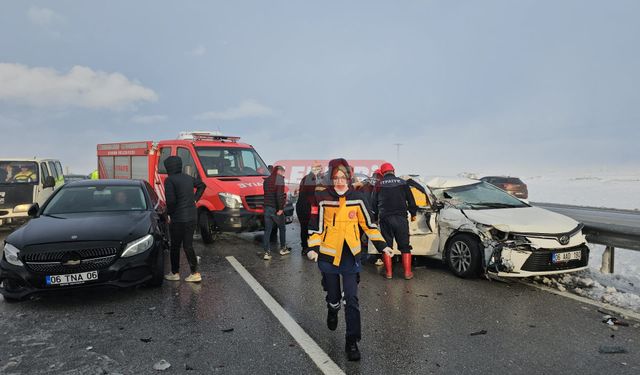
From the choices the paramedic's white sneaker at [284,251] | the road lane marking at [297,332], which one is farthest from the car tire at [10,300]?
the paramedic's white sneaker at [284,251]

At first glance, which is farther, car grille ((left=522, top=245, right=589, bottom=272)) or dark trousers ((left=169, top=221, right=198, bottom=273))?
dark trousers ((left=169, top=221, right=198, bottom=273))

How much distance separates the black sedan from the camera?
4672 mm

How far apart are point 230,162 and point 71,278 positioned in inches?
218

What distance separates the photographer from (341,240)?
3.67 m

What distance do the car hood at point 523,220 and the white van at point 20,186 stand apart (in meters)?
10.9

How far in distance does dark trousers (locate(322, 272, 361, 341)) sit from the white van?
33.0 ft

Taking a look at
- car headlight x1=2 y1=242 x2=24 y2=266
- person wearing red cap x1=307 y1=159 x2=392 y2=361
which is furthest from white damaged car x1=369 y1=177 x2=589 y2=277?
car headlight x1=2 y1=242 x2=24 y2=266

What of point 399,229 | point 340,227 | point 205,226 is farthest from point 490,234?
point 205,226

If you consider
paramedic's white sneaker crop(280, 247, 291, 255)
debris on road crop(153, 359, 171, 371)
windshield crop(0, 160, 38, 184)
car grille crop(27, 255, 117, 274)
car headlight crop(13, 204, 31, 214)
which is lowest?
Result: debris on road crop(153, 359, 171, 371)

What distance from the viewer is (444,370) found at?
3.32 metres

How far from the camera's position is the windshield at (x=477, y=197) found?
681 centimetres

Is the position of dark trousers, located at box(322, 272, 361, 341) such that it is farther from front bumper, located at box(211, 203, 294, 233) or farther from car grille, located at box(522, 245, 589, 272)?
front bumper, located at box(211, 203, 294, 233)

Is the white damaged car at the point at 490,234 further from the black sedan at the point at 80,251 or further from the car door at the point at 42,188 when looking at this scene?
the car door at the point at 42,188

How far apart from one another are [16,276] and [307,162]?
1629 cm
